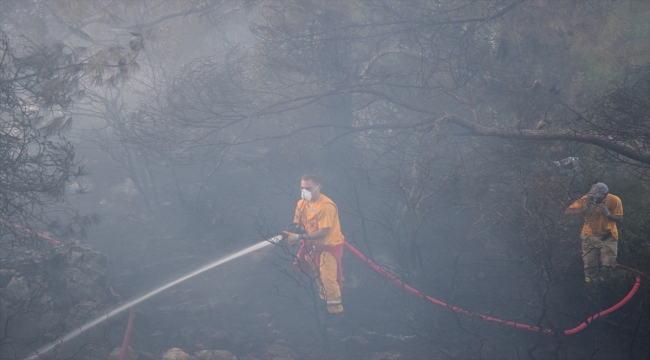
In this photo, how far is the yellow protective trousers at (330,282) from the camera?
6047 millimetres

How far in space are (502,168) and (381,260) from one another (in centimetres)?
282

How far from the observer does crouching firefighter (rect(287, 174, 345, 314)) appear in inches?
239

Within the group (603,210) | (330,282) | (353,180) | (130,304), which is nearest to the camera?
(603,210)

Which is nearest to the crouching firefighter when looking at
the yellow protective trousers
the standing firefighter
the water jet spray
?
the yellow protective trousers

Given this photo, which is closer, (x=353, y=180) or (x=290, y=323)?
(x=290, y=323)

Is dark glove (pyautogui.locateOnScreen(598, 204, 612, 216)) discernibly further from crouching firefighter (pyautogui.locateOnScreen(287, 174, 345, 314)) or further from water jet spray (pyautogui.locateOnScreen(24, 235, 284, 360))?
water jet spray (pyautogui.locateOnScreen(24, 235, 284, 360))

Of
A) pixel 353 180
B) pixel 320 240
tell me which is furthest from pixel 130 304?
pixel 353 180

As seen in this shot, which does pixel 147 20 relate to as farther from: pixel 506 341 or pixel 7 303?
pixel 506 341

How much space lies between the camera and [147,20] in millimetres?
10586

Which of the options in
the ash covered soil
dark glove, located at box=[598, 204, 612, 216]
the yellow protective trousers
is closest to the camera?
the ash covered soil

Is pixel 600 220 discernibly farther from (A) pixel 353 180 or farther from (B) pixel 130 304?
(B) pixel 130 304

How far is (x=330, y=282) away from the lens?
19.9ft

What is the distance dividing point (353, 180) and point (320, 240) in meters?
2.96

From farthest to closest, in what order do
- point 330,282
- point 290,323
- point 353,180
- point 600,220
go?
1. point 353,180
2. point 290,323
3. point 330,282
4. point 600,220
